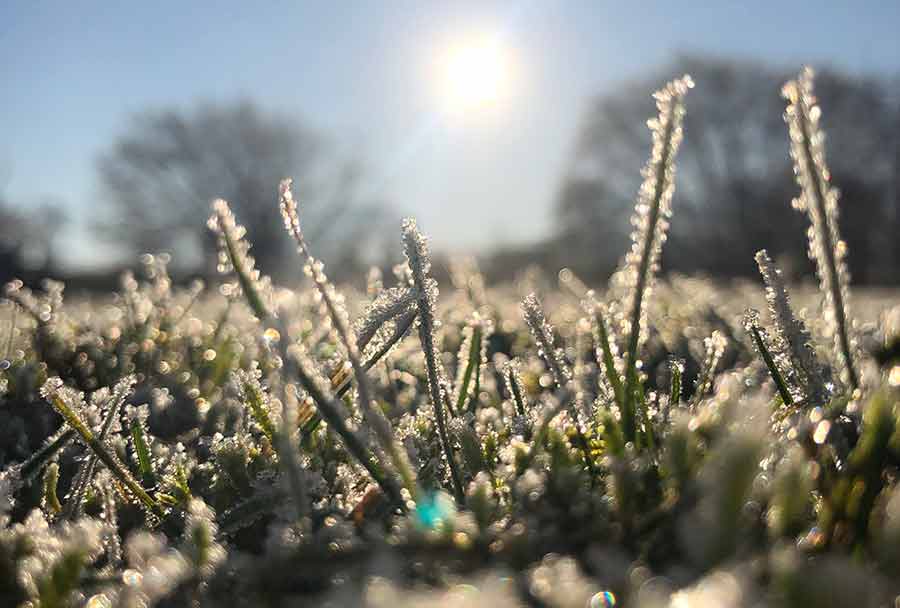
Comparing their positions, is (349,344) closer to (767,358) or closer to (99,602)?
(99,602)

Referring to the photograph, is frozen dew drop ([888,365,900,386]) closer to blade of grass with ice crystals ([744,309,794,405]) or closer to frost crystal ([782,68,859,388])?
frost crystal ([782,68,859,388])

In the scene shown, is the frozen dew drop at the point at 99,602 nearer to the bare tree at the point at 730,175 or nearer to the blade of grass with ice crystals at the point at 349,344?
the blade of grass with ice crystals at the point at 349,344

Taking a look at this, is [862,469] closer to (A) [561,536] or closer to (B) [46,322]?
(A) [561,536]

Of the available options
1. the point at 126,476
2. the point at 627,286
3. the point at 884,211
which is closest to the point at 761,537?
the point at 627,286

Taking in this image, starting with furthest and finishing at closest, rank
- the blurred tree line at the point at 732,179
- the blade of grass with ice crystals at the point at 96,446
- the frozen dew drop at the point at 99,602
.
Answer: the blurred tree line at the point at 732,179 → the blade of grass with ice crystals at the point at 96,446 → the frozen dew drop at the point at 99,602

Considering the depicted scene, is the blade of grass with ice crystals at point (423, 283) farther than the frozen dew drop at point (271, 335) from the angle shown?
Yes

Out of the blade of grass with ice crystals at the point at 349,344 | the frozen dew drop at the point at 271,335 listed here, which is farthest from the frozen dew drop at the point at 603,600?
the frozen dew drop at the point at 271,335
